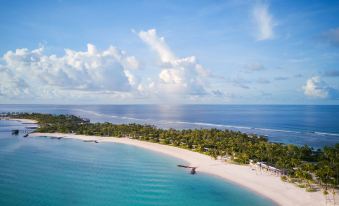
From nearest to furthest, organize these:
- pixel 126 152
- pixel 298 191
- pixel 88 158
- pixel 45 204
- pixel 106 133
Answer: pixel 45 204
pixel 298 191
pixel 88 158
pixel 126 152
pixel 106 133

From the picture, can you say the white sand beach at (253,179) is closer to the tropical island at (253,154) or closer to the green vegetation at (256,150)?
the tropical island at (253,154)

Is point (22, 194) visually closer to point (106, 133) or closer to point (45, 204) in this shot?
point (45, 204)

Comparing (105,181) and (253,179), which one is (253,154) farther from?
(105,181)

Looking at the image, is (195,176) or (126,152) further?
(126,152)

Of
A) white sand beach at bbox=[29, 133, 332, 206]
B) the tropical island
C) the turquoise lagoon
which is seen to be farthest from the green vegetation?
the turquoise lagoon

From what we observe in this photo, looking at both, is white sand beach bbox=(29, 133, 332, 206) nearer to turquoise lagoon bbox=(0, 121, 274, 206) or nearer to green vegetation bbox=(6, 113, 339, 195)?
green vegetation bbox=(6, 113, 339, 195)

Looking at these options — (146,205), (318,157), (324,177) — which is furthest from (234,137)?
(146,205)

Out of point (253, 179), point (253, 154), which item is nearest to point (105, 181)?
point (253, 179)
